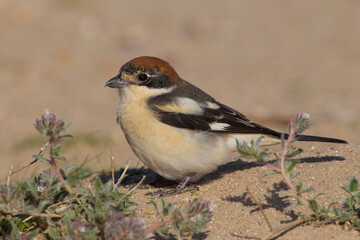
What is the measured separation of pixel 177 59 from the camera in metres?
11.7

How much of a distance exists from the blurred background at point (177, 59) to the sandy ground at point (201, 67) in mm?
23

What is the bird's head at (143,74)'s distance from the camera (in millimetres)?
5152

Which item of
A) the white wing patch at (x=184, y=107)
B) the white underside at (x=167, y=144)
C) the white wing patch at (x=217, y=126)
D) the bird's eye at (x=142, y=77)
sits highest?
the bird's eye at (x=142, y=77)

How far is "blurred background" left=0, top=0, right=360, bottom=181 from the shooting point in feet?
27.6

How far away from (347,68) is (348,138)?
143 inches

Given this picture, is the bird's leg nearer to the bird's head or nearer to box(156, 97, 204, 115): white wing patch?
box(156, 97, 204, 115): white wing patch

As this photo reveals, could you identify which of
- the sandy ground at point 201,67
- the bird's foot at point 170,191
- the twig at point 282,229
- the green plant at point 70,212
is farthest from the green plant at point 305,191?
the bird's foot at point 170,191

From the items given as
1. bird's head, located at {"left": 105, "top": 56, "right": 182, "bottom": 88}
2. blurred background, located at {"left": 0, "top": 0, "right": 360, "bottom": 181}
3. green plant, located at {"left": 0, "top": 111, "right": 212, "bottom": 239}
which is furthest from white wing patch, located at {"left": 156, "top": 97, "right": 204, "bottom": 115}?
blurred background, located at {"left": 0, "top": 0, "right": 360, "bottom": 181}

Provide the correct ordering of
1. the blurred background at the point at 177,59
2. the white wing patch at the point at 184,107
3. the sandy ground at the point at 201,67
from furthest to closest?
the blurred background at the point at 177,59 < the sandy ground at the point at 201,67 < the white wing patch at the point at 184,107

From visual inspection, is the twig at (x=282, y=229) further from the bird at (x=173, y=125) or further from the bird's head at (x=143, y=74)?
the bird's head at (x=143, y=74)

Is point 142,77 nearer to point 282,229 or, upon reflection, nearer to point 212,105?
point 212,105

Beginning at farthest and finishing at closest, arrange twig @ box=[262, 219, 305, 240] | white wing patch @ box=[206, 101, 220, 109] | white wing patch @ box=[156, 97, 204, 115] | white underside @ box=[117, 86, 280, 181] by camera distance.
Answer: white wing patch @ box=[206, 101, 220, 109] < white wing patch @ box=[156, 97, 204, 115] < white underside @ box=[117, 86, 280, 181] < twig @ box=[262, 219, 305, 240]

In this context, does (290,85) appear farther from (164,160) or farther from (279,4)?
(164,160)

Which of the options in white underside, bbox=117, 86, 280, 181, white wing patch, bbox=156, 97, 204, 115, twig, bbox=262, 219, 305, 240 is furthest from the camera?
white wing patch, bbox=156, 97, 204, 115
